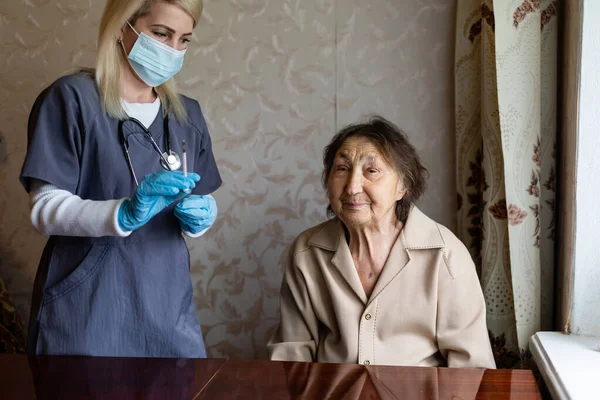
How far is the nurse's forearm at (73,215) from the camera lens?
1.56 m

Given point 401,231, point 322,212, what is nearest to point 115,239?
point 401,231

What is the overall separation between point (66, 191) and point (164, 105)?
0.36 meters

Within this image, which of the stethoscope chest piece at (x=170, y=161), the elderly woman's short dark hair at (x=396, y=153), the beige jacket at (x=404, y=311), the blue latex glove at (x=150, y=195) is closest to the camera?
the blue latex glove at (x=150, y=195)

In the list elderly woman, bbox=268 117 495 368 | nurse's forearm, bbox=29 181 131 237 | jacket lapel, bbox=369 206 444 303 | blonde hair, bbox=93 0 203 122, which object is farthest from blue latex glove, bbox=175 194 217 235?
jacket lapel, bbox=369 206 444 303

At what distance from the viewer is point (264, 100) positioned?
2.53 metres

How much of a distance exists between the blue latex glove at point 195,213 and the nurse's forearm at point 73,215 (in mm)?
152

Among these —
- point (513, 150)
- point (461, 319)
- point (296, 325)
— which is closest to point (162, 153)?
point (296, 325)

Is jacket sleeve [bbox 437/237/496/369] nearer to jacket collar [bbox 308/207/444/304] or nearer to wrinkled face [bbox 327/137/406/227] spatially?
jacket collar [bbox 308/207/444/304]

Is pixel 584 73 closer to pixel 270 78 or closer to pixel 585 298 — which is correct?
pixel 585 298

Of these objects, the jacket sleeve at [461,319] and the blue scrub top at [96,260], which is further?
the jacket sleeve at [461,319]

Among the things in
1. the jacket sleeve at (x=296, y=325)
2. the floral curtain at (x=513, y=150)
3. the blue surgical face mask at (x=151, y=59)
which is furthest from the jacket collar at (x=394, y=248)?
the blue surgical face mask at (x=151, y=59)

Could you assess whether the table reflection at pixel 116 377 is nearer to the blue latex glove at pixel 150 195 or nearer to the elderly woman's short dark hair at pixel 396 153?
the blue latex glove at pixel 150 195

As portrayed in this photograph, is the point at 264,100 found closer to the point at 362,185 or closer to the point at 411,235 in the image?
the point at 362,185

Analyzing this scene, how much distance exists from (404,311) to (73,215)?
0.90 meters
